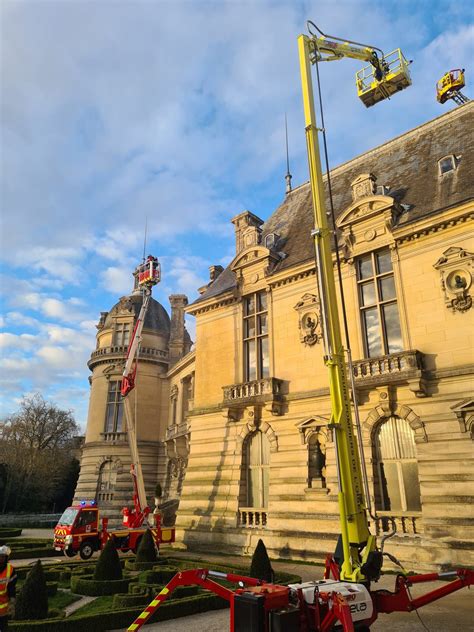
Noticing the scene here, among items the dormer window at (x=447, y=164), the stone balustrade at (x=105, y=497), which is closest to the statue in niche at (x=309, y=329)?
the dormer window at (x=447, y=164)

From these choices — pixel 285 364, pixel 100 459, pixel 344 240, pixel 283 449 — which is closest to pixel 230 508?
pixel 283 449

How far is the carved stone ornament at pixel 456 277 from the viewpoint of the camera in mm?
16500

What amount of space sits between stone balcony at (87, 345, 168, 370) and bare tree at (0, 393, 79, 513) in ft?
46.6

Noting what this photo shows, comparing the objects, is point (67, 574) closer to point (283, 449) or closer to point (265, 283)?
point (283, 449)

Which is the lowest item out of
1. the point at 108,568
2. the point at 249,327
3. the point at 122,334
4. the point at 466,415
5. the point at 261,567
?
the point at 108,568

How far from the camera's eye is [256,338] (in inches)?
915

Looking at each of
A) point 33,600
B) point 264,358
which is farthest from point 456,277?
point 33,600

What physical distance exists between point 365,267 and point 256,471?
33.0 ft

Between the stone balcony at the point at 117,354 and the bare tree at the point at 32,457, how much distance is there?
46.6ft

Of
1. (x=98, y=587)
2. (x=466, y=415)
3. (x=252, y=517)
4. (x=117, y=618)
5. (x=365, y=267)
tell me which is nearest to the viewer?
(x=117, y=618)

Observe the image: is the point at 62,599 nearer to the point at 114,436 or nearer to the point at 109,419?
the point at 114,436

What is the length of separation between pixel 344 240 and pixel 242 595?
630 inches

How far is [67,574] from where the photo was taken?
15.4 metres

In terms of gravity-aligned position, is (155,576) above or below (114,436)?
below
